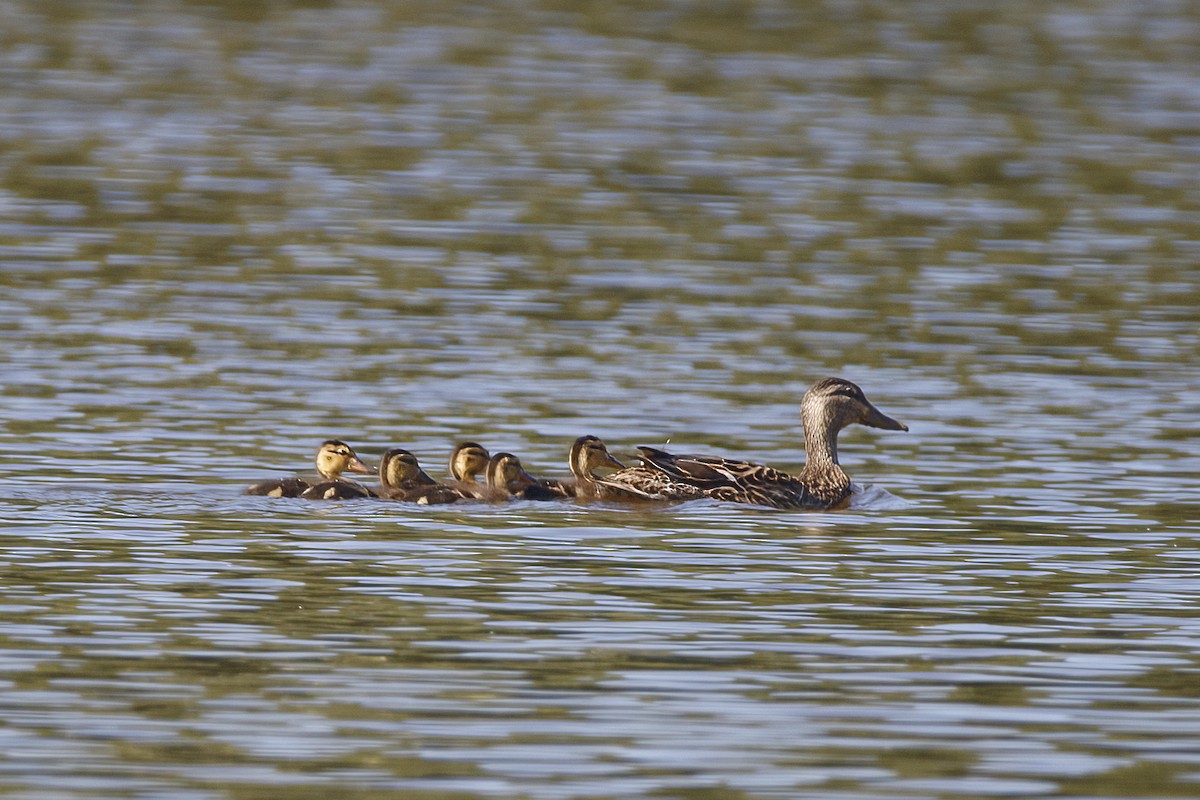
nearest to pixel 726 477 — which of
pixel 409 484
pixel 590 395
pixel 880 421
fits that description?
pixel 880 421

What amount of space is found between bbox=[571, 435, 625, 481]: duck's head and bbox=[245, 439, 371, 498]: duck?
122cm

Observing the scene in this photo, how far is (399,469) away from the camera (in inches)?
581

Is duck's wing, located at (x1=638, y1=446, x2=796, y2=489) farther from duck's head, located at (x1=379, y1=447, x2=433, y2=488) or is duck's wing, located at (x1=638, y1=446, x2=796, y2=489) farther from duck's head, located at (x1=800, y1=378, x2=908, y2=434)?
duck's head, located at (x1=379, y1=447, x2=433, y2=488)

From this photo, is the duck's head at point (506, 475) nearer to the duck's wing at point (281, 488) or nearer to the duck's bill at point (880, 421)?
the duck's wing at point (281, 488)

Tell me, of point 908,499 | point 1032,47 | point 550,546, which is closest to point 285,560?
point 550,546

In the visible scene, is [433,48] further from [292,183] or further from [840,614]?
[840,614]

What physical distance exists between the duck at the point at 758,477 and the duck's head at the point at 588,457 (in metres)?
0.12

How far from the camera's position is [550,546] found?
1370 centimetres

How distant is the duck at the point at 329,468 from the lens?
14766 millimetres

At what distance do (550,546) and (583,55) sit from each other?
2526 centimetres

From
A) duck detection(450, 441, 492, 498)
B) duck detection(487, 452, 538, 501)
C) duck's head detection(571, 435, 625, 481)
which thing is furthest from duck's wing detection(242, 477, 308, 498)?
duck's head detection(571, 435, 625, 481)

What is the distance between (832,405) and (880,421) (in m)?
0.41

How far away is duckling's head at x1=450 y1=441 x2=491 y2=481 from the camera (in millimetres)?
15109

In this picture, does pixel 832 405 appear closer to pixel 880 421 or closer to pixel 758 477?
pixel 880 421
